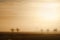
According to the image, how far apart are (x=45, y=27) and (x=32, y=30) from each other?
6.1 inches

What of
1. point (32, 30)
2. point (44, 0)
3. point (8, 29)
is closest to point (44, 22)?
point (32, 30)

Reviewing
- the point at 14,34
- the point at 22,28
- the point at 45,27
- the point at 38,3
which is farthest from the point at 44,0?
the point at 14,34

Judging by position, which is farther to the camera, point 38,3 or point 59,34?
point 38,3

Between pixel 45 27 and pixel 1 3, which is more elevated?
pixel 1 3

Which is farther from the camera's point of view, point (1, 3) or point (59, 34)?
point (1, 3)

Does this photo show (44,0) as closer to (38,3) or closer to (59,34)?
(38,3)

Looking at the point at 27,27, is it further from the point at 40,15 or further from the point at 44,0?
the point at 44,0

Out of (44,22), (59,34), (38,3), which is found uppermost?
(38,3)

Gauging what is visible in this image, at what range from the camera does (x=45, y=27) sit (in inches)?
51.6

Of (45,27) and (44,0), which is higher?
(44,0)

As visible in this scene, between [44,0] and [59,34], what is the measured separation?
1.46ft

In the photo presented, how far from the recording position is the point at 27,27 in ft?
4.30

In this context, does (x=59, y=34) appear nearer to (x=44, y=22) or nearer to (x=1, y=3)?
(x=44, y=22)

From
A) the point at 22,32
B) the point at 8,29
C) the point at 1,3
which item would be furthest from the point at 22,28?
the point at 1,3
